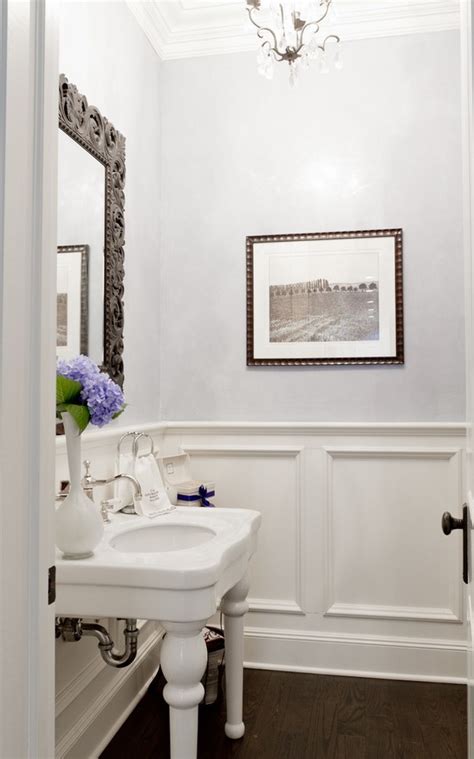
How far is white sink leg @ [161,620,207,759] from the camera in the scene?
5.11 ft

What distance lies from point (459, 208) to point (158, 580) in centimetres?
209

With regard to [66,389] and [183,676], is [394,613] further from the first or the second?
[66,389]

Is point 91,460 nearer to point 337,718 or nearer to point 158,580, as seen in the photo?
point 158,580

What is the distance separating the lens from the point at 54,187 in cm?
91

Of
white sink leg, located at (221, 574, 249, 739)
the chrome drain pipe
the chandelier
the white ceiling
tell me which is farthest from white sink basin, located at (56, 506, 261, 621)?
the white ceiling

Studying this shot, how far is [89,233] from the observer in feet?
7.11

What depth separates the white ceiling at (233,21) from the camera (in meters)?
2.75

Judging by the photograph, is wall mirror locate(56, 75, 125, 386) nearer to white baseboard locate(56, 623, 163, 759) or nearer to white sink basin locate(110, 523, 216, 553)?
white sink basin locate(110, 523, 216, 553)

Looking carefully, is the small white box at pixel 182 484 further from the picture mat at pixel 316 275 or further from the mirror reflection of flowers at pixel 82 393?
the mirror reflection of flowers at pixel 82 393

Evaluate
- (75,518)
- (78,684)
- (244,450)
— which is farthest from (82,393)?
(244,450)

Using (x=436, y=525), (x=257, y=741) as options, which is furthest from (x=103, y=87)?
(x=257, y=741)

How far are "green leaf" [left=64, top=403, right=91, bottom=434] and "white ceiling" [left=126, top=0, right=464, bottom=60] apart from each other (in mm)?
1910

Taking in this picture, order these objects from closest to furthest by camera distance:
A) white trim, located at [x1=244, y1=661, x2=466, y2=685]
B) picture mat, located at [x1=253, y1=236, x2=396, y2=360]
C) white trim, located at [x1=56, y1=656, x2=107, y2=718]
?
1. white trim, located at [x1=56, y1=656, x2=107, y2=718]
2. white trim, located at [x1=244, y1=661, x2=466, y2=685]
3. picture mat, located at [x1=253, y1=236, x2=396, y2=360]

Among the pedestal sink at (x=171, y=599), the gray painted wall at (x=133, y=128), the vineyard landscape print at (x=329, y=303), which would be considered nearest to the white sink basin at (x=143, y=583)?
the pedestal sink at (x=171, y=599)
